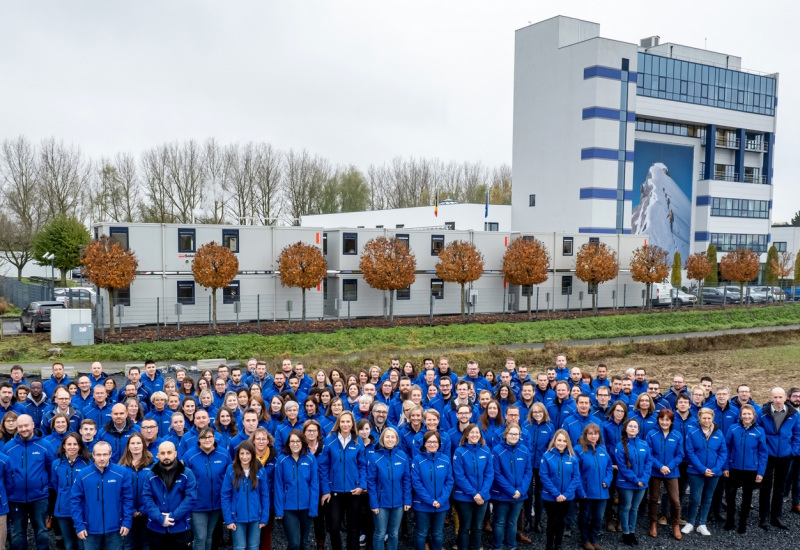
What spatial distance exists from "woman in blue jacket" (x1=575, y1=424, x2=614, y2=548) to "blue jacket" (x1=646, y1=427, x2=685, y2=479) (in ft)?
2.95

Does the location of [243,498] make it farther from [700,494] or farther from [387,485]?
[700,494]

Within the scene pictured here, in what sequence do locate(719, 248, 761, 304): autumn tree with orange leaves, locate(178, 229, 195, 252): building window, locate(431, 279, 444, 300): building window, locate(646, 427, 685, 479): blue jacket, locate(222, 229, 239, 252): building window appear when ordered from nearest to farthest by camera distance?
locate(646, 427, 685, 479): blue jacket
locate(178, 229, 195, 252): building window
locate(222, 229, 239, 252): building window
locate(431, 279, 444, 300): building window
locate(719, 248, 761, 304): autumn tree with orange leaves

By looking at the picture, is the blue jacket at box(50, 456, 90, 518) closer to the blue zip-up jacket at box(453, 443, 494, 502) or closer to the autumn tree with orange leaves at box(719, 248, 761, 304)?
the blue zip-up jacket at box(453, 443, 494, 502)

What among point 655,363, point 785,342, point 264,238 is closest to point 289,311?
point 264,238

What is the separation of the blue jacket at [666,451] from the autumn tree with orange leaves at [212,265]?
67.3 feet

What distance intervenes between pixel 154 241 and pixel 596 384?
810 inches

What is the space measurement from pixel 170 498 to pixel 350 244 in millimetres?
24243

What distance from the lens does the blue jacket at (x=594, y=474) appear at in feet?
27.2

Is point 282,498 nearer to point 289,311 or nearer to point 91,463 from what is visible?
point 91,463

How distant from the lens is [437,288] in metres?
33.3

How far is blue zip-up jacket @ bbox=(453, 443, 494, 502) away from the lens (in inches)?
313

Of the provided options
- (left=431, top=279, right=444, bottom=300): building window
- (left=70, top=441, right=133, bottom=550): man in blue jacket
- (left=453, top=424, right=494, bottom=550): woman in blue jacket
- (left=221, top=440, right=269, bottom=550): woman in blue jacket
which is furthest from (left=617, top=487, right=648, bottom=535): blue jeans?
(left=431, top=279, right=444, bottom=300): building window

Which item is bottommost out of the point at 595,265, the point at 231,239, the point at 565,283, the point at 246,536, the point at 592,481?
the point at 246,536

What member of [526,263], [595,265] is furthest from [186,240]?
[595,265]
